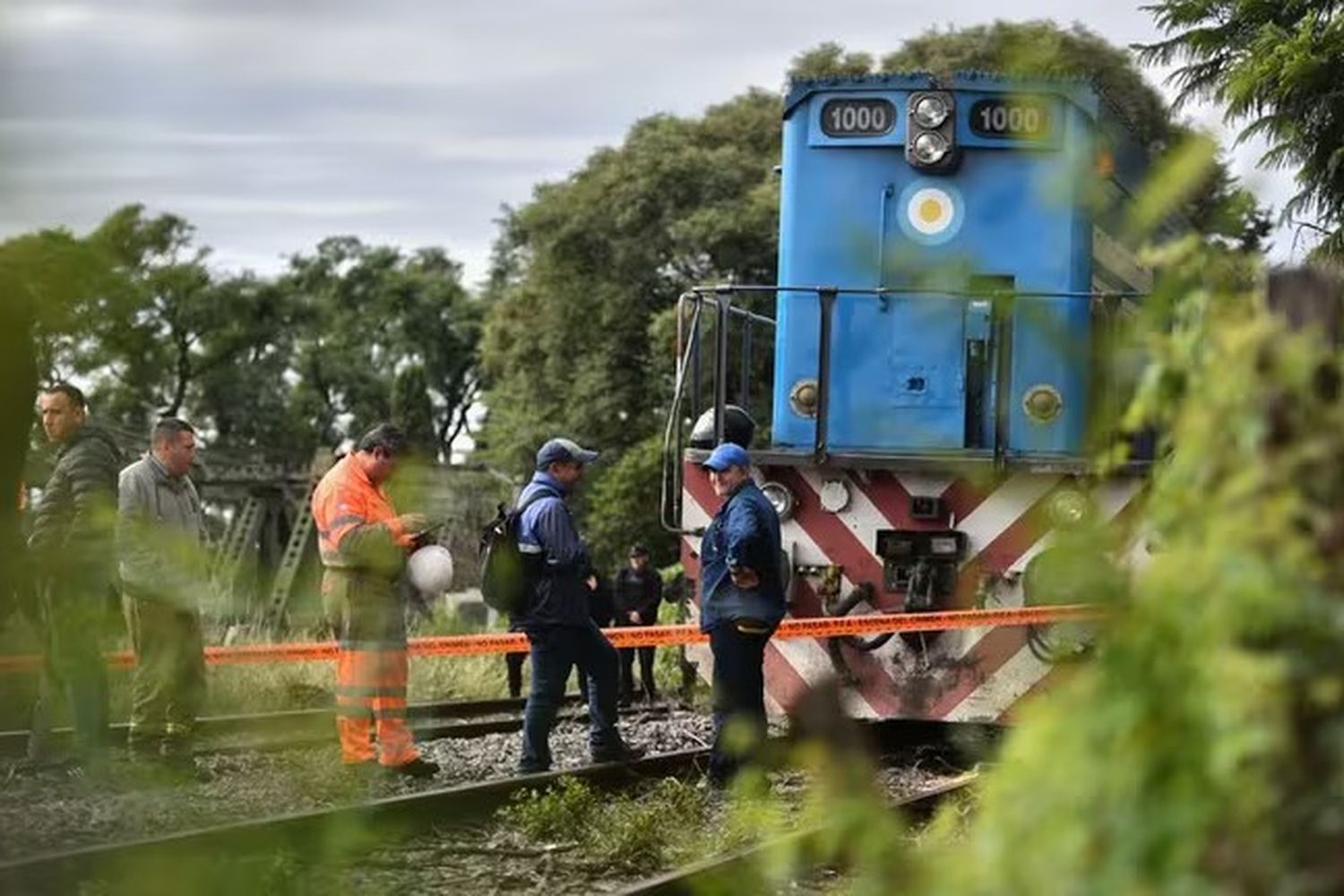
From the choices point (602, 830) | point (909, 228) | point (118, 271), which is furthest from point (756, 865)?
point (909, 228)

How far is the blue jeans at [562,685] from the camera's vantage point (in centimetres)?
845

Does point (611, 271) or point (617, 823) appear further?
point (611, 271)

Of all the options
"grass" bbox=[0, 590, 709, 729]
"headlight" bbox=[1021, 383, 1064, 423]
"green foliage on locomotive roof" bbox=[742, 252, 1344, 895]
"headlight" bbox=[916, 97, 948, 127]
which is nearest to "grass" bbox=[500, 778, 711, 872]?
"grass" bbox=[0, 590, 709, 729]

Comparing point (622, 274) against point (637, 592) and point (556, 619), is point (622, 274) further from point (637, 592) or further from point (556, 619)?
point (556, 619)

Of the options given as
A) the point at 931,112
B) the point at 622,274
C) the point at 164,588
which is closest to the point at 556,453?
the point at 931,112

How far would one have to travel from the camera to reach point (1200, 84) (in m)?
10.6

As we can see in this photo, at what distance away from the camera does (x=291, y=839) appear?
500 centimetres

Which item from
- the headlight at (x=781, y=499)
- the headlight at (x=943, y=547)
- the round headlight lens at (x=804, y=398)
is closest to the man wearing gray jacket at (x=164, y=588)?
the headlight at (x=781, y=499)

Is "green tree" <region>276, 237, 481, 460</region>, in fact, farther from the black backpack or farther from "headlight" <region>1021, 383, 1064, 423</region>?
"headlight" <region>1021, 383, 1064, 423</region>

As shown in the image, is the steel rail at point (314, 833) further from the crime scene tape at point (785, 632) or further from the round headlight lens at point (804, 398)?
the round headlight lens at point (804, 398)

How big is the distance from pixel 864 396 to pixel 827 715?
787 cm

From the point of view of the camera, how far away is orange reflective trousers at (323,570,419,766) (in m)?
7.27

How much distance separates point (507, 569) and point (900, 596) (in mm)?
2234

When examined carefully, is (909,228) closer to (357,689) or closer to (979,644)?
(979,644)
